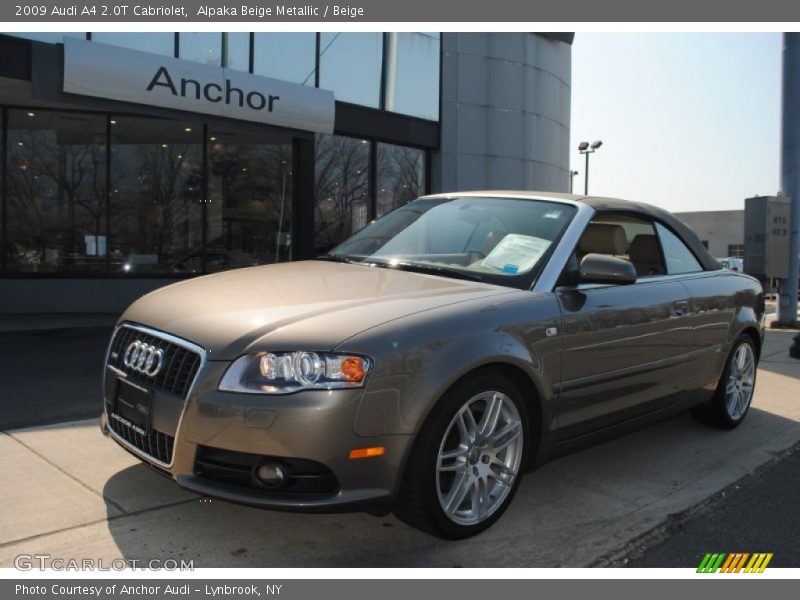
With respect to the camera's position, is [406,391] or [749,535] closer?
[406,391]

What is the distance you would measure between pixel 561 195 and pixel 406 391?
2122mm

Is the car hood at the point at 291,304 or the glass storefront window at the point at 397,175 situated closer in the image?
the car hood at the point at 291,304

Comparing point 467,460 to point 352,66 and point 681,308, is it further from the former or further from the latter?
point 352,66

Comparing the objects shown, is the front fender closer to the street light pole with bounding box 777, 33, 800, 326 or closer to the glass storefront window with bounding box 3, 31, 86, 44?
the glass storefront window with bounding box 3, 31, 86, 44

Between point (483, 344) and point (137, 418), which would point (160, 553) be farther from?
point (483, 344)

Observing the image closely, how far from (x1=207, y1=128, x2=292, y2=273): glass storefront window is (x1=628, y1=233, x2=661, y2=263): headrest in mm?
9323

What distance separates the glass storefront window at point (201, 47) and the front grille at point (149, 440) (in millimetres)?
9638

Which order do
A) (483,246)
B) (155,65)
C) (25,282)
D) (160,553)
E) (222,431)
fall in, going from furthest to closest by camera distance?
(25,282) < (155,65) < (483,246) < (160,553) < (222,431)

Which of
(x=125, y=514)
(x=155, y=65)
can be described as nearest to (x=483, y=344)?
(x=125, y=514)

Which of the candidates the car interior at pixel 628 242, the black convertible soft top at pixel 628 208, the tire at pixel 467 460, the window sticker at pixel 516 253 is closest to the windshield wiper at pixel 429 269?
the window sticker at pixel 516 253

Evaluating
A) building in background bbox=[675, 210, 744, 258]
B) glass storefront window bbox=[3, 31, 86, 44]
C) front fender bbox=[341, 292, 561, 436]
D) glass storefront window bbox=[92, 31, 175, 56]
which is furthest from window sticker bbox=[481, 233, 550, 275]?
building in background bbox=[675, 210, 744, 258]

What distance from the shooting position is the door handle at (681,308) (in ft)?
14.6

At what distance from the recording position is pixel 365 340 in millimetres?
2814

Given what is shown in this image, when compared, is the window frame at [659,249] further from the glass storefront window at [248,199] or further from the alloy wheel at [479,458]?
the glass storefront window at [248,199]
